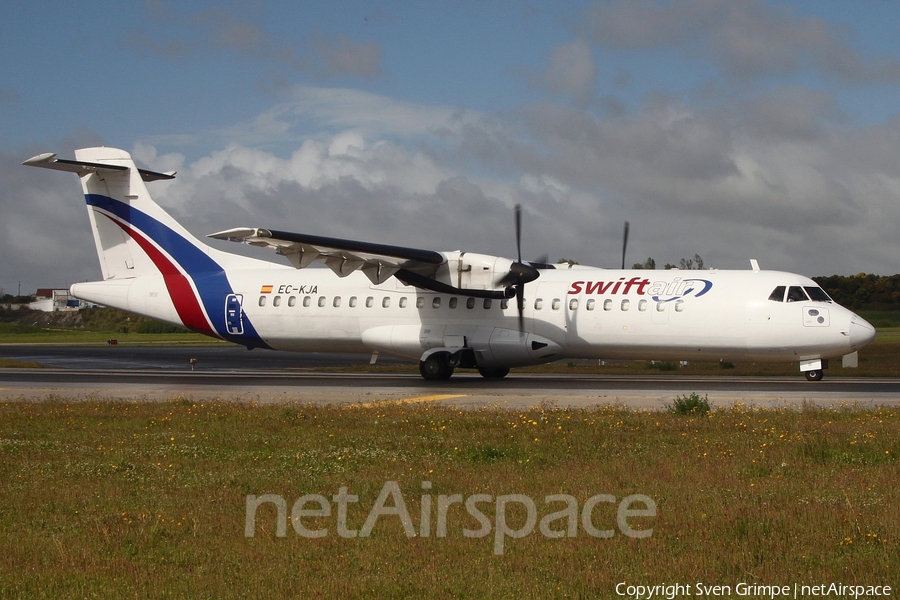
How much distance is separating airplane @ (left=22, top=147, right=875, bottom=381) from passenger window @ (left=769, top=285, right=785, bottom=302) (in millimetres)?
44

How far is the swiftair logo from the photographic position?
7781 mm

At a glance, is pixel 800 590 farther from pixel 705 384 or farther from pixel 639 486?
pixel 705 384

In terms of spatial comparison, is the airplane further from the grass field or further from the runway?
the grass field

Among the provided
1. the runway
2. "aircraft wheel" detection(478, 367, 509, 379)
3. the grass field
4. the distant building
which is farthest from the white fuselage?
the distant building

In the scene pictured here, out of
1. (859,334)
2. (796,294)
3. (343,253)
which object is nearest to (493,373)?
(343,253)

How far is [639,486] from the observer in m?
9.65

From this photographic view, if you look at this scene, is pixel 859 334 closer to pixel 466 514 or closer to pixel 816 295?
pixel 816 295

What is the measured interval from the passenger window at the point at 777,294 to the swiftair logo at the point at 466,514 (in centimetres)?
1559

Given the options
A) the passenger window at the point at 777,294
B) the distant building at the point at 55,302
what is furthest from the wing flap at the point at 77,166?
the distant building at the point at 55,302

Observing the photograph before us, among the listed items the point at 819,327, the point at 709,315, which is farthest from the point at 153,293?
the point at 819,327

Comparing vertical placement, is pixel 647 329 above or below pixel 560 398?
above

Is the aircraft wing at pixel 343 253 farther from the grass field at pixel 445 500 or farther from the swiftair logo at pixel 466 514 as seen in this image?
the swiftair logo at pixel 466 514

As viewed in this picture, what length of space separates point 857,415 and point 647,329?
28.4ft

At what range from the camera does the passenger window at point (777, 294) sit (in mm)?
23109
